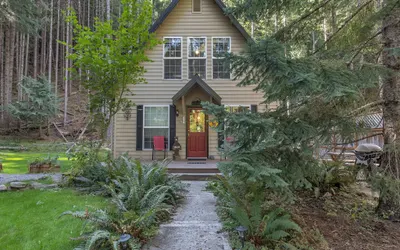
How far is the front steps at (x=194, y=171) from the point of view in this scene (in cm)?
675

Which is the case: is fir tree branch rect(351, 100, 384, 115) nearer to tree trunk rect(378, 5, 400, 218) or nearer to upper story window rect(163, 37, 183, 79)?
tree trunk rect(378, 5, 400, 218)

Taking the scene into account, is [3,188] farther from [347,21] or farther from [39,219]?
[347,21]

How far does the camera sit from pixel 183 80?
29.2ft

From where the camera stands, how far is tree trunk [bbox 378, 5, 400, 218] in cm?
355

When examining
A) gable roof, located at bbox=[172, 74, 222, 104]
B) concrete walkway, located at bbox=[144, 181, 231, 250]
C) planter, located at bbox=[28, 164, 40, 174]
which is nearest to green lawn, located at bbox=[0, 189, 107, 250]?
concrete walkway, located at bbox=[144, 181, 231, 250]

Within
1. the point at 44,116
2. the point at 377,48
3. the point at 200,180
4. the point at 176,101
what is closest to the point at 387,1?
the point at 377,48

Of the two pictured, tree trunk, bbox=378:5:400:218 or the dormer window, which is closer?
tree trunk, bbox=378:5:400:218

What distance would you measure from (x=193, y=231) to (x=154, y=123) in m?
5.82

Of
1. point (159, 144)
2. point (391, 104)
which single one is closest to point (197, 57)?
point (159, 144)

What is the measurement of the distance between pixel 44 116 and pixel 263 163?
53.8 ft

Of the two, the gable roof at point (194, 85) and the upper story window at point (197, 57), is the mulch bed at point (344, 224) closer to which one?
the gable roof at point (194, 85)

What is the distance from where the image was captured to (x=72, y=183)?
5.54 m

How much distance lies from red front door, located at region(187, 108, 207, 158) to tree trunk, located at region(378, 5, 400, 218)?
583 centimetres

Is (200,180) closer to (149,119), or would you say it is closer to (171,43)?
Result: (149,119)
